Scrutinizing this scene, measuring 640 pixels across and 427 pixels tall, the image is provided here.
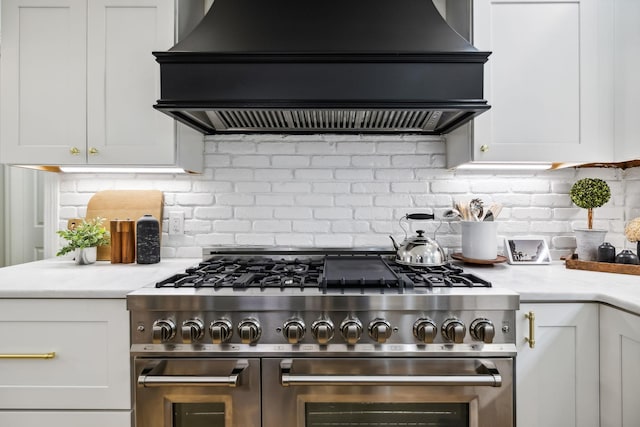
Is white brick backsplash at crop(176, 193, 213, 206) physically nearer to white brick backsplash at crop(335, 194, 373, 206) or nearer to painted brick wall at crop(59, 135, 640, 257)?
painted brick wall at crop(59, 135, 640, 257)

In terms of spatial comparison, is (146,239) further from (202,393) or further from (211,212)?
(202,393)

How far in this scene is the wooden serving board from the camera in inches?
62.7

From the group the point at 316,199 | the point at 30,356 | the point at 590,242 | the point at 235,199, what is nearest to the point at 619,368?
the point at 590,242

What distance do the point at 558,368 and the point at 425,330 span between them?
0.51 metres

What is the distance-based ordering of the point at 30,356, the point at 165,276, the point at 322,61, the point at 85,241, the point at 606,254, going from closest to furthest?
the point at 30,356 < the point at 322,61 < the point at 165,276 < the point at 606,254 < the point at 85,241

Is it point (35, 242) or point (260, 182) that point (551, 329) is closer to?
point (260, 182)

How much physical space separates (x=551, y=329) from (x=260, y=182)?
4.77ft

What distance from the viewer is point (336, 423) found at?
1.27 m

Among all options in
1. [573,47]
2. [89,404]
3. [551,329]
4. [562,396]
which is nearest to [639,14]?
[573,47]

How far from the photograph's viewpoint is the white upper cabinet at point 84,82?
167 cm

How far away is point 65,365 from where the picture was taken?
4.32 ft

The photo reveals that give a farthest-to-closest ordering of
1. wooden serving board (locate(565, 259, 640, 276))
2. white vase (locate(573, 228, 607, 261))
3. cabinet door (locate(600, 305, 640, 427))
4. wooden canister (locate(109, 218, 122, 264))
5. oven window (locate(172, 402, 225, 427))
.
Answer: wooden canister (locate(109, 218, 122, 264)) → white vase (locate(573, 228, 607, 261)) → wooden serving board (locate(565, 259, 640, 276)) → oven window (locate(172, 402, 225, 427)) → cabinet door (locate(600, 305, 640, 427))

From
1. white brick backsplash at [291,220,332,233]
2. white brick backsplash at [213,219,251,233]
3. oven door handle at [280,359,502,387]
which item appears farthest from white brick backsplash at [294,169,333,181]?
oven door handle at [280,359,502,387]

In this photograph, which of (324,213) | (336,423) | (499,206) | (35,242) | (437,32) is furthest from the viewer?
(35,242)
